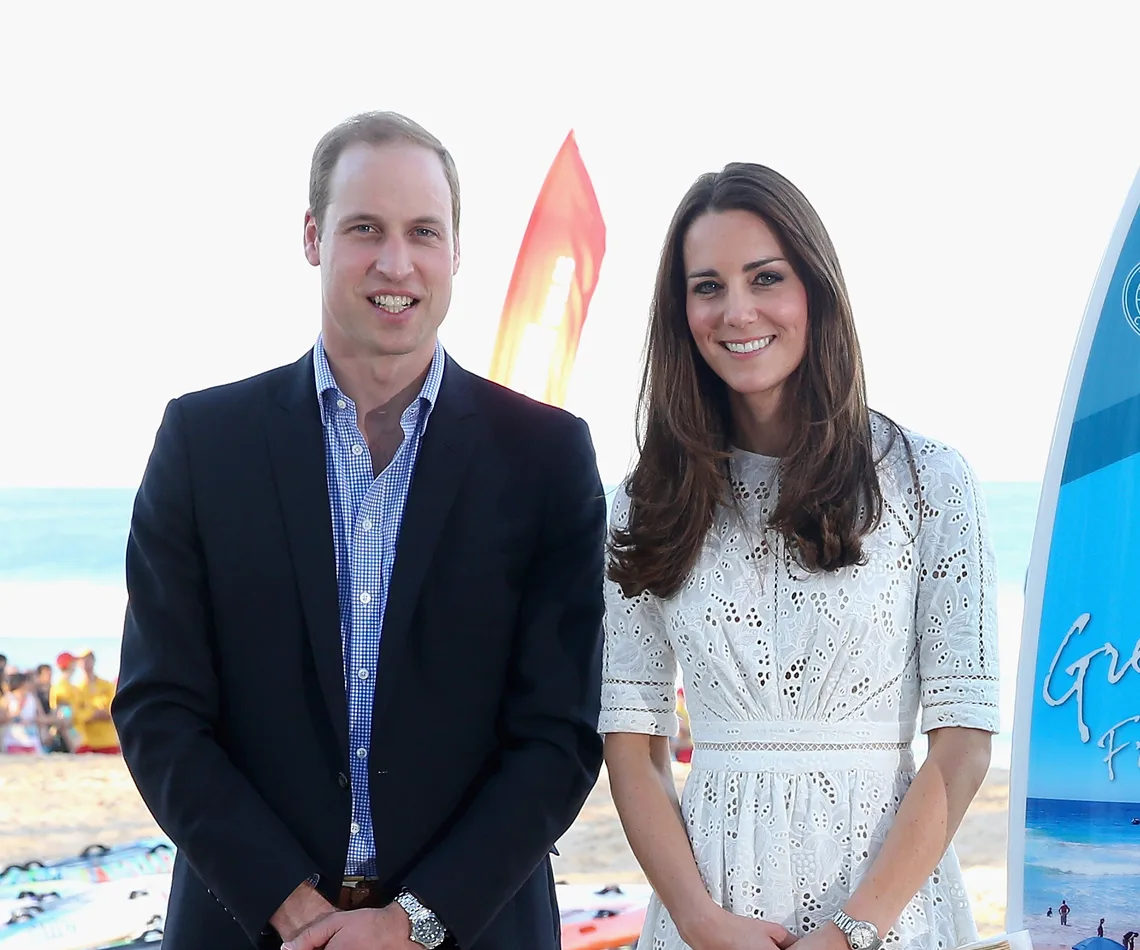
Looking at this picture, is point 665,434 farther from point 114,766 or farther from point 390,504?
point 114,766

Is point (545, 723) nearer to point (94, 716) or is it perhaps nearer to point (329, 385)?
point (329, 385)

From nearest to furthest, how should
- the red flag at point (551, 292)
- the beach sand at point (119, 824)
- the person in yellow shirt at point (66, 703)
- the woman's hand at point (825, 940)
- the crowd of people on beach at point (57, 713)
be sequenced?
the woman's hand at point (825, 940)
the red flag at point (551, 292)
the beach sand at point (119, 824)
the crowd of people on beach at point (57, 713)
the person in yellow shirt at point (66, 703)

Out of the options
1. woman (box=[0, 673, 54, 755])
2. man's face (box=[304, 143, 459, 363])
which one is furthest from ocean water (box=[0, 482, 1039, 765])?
man's face (box=[304, 143, 459, 363])

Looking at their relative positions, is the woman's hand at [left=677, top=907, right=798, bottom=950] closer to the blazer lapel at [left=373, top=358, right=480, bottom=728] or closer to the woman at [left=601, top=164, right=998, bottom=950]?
the woman at [left=601, top=164, right=998, bottom=950]

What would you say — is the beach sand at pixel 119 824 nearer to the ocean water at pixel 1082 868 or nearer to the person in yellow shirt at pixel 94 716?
the person in yellow shirt at pixel 94 716

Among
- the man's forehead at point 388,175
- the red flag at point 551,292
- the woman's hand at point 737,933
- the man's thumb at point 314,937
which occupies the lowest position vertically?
the man's thumb at point 314,937

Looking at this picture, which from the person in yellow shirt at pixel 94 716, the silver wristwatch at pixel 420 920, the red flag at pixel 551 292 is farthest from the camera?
the person in yellow shirt at pixel 94 716

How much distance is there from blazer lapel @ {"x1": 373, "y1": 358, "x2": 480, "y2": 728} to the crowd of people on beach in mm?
8860

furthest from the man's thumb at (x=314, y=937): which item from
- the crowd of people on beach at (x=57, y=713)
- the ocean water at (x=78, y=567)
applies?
the ocean water at (x=78, y=567)

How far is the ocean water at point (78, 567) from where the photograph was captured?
15.3m

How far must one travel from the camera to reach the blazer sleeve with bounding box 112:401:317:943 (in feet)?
5.74

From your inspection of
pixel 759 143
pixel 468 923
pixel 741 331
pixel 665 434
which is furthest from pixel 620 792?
pixel 759 143

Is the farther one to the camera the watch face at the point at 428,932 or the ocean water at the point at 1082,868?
the ocean water at the point at 1082,868

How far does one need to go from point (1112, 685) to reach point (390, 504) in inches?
50.5
